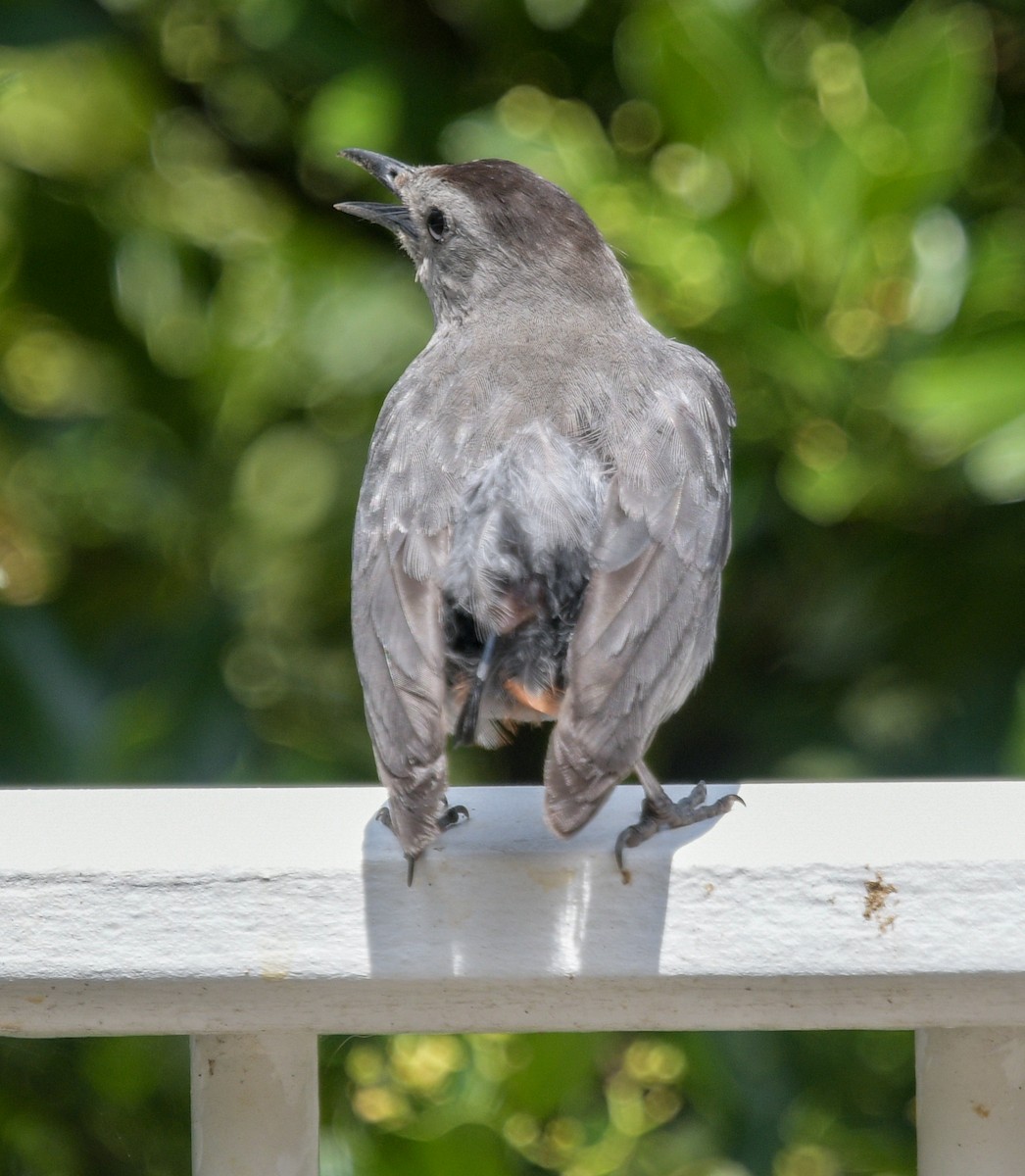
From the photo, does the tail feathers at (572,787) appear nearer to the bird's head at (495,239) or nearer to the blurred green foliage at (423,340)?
the blurred green foliage at (423,340)

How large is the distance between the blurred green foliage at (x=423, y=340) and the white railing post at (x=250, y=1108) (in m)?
1.08

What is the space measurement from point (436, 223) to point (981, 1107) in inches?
84.0

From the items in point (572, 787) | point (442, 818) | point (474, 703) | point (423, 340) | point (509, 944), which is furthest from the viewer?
point (423, 340)

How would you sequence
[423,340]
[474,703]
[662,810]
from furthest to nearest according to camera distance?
[423,340] < [474,703] < [662,810]

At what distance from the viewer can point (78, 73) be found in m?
3.80

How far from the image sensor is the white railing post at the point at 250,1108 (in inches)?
69.9

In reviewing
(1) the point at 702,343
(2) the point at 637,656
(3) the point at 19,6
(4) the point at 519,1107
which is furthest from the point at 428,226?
(4) the point at 519,1107

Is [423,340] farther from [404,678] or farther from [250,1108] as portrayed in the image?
[250,1108]

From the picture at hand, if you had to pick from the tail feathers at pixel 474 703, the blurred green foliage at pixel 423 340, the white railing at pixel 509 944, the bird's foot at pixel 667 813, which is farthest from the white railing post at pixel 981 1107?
the blurred green foliage at pixel 423 340

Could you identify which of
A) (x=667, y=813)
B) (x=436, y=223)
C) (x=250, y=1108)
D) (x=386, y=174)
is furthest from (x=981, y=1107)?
(x=386, y=174)

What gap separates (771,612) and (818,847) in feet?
6.12

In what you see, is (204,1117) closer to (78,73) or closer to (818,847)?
(818,847)

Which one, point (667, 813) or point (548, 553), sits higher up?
point (548, 553)

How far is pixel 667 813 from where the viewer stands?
6.68 ft
